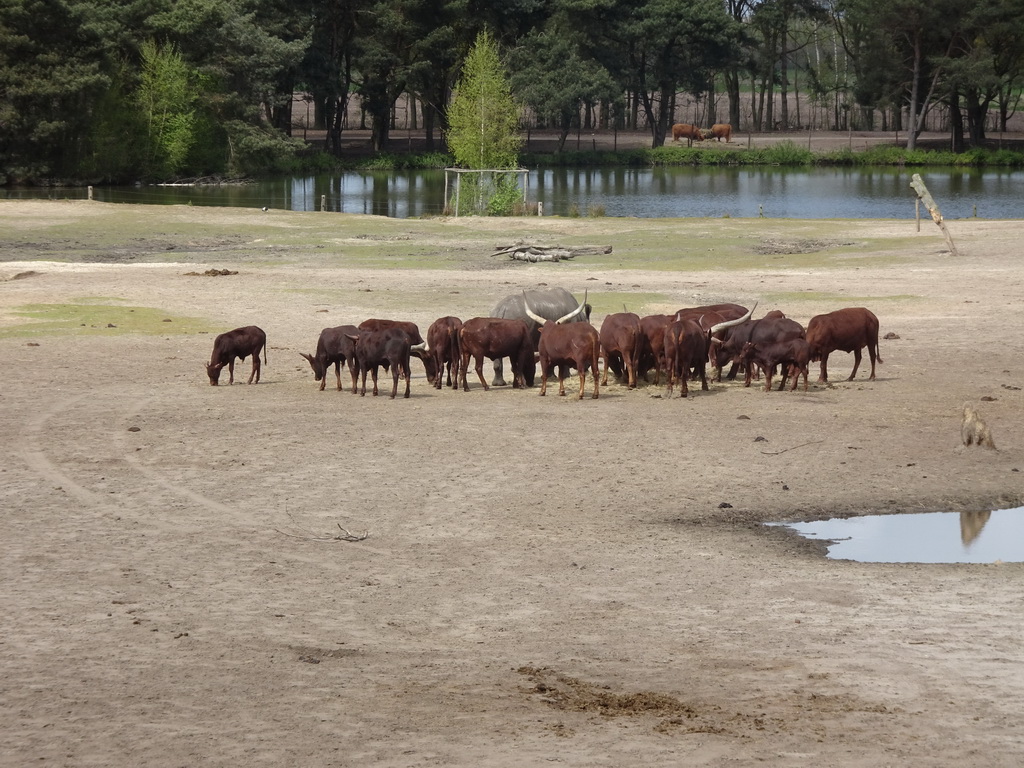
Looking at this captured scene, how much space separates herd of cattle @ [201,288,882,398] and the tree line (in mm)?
56977

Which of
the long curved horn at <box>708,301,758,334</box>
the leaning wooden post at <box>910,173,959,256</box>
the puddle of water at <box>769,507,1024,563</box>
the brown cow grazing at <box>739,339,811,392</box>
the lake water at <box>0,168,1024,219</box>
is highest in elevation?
the lake water at <box>0,168,1024,219</box>

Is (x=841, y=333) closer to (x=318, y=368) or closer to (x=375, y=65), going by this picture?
(x=318, y=368)

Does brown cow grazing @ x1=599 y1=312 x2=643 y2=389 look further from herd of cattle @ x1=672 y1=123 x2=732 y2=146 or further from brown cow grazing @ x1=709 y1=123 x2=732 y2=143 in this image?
brown cow grazing @ x1=709 y1=123 x2=732 y2=143

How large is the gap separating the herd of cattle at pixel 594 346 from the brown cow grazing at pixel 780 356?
1cm

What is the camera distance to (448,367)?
19.0m

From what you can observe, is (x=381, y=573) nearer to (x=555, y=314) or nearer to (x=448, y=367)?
(x=448, y=367)

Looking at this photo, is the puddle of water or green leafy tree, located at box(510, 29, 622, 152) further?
green leafy tree, located at box(510, 29, 622, 152)

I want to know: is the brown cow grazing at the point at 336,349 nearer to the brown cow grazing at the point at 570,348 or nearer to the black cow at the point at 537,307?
the brown cow grazing at the point at 570,348

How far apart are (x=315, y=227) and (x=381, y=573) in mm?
38509

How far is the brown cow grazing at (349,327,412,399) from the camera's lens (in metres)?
17.6

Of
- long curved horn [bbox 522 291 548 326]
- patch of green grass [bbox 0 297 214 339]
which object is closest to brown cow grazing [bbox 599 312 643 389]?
long curved horn [bbox 522 291 548 326]

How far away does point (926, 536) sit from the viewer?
12.3 meters

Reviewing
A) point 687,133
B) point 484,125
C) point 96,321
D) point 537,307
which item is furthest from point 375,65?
point 537,307

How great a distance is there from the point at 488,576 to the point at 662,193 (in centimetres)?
6543
